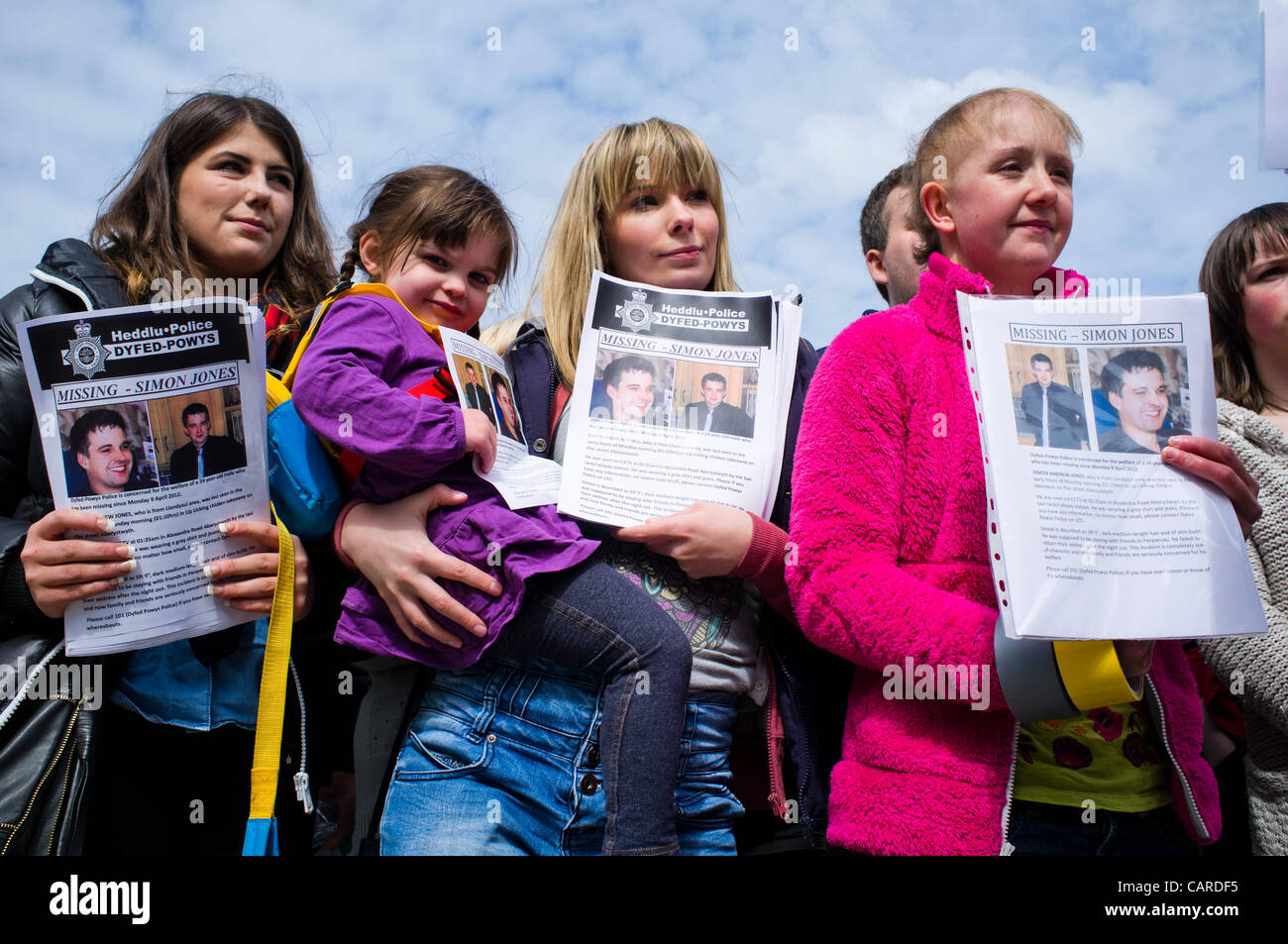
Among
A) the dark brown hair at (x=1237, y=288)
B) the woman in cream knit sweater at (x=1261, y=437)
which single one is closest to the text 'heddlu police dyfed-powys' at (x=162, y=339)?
the woman in cream knit sweater at (x=1261, y=437)

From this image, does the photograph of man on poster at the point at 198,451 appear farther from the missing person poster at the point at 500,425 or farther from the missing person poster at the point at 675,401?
the missing person poster at the point at 675,401

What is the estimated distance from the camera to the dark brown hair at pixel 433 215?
256 cm

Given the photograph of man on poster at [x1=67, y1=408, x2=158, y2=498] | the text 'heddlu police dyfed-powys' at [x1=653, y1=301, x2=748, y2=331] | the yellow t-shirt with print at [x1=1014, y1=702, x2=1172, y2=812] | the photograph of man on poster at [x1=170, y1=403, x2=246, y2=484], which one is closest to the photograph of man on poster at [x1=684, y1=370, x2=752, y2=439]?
the text 'heddlu police dyfed-powys' at [x1=653, y1=301, x2=748, y2=331]

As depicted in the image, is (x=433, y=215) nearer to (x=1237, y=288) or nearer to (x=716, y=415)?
(x=716, y=415)

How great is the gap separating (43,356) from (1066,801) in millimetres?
2245

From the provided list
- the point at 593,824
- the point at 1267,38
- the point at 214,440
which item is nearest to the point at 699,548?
the point at 593,824

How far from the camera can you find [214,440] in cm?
195

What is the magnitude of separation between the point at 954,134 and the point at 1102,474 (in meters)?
0.92

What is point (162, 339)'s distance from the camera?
6.24 feet

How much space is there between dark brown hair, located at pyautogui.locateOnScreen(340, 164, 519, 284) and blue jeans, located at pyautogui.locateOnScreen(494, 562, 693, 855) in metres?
1.10

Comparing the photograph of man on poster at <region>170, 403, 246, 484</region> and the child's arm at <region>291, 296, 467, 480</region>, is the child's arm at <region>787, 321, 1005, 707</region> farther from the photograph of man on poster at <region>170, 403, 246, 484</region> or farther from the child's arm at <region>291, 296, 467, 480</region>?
the photograph of man on poster at <region>170, 403, 246, 484</region>
